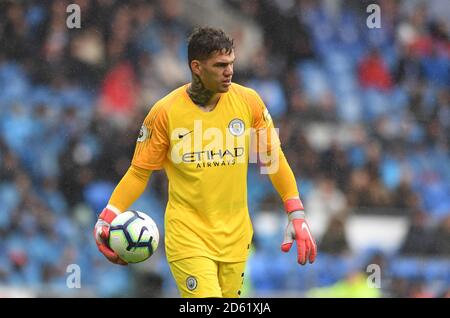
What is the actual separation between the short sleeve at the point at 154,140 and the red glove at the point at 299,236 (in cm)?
100

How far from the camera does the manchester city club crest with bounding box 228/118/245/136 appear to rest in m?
7.31

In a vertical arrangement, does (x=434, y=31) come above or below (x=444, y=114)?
above

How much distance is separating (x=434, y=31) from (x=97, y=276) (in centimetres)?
715

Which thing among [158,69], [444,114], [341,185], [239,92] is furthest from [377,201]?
[239,92]

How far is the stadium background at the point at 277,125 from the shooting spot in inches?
484

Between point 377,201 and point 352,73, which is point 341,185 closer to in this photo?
point 377,201

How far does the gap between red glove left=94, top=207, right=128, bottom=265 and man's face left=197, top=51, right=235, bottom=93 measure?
1208 mm

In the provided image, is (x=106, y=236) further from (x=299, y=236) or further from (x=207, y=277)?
(x=299, y=236)

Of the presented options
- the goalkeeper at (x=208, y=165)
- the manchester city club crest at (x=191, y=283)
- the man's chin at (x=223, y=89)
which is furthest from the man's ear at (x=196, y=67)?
the manchester city club crest at (x=191, y=283)

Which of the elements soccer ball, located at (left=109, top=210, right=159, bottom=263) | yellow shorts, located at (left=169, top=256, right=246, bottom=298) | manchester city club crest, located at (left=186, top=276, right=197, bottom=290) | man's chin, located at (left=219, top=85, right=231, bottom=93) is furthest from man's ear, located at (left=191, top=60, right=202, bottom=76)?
manchester city club crest, located at (left=186, top=276, right=197, bottom=290)

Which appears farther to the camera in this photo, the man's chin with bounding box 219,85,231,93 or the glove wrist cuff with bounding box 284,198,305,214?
the glove wrist cuff with bounding box 284,198,305,214

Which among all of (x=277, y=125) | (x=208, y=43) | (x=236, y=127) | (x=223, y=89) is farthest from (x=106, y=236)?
(x=277, y=125)

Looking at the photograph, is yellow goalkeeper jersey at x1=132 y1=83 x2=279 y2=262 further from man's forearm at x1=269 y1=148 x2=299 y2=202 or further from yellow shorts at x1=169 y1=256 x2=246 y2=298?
man's forearm at x1=269 y1=148 x2=299 y2=202

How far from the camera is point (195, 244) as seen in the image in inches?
283
